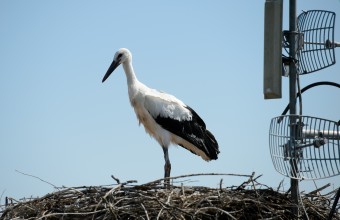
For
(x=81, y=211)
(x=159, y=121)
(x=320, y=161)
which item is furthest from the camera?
(x=159, y=121)

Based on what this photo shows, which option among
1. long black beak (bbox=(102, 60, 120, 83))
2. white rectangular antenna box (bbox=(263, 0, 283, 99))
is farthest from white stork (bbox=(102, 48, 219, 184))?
white rectangular antenna box (bbox=(263, 0, 283, 99))

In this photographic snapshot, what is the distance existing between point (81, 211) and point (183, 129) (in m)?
3.82

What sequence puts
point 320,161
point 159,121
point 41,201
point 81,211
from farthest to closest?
point 159,121 → point 41,201 → point 81,211 → point 320,161

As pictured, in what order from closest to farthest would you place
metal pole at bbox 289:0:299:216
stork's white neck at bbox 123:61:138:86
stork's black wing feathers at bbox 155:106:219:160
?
1. metal pole at bbox 289:0:299:216
2. stork's black wing feathers at bbox 155:106:219:160
3. stork's white neck at bbox 123:61:138:86

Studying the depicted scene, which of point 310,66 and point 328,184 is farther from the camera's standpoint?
point 328,184

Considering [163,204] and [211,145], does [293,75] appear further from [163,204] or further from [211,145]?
[211,145]

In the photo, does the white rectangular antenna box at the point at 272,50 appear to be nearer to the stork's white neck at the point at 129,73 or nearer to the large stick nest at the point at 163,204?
the large stick nest at the point at 163,204

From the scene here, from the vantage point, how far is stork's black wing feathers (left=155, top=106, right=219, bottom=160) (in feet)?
31.2

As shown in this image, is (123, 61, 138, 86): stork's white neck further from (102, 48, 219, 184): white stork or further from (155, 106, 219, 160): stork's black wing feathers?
(155, 106, 219, 160): stork's black wing feathers

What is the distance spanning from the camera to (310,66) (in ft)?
20.1

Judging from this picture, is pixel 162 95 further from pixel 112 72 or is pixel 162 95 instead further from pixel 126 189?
pixel 126 189

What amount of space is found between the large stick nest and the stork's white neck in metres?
3.53

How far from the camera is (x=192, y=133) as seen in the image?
9570 millimetres

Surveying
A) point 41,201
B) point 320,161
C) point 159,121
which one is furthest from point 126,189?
point 159,121
